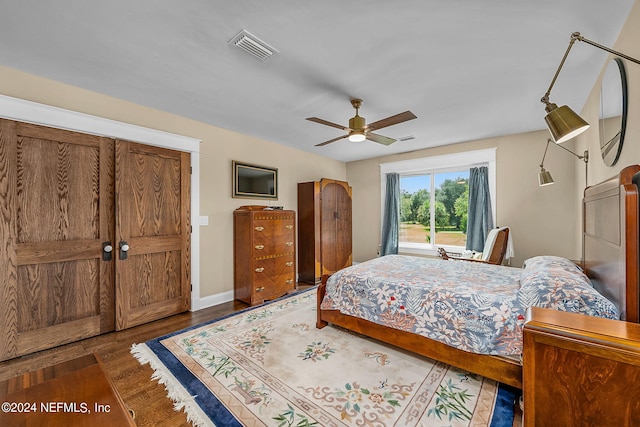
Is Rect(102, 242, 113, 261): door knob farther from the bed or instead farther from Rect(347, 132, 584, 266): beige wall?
Rect(347, 132, 584, 266): beige wall

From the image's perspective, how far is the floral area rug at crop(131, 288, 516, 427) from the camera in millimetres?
1589

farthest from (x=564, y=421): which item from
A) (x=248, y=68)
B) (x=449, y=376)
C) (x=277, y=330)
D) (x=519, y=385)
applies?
(x=248, y=68)

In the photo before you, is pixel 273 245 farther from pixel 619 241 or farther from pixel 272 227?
pixel 619 241

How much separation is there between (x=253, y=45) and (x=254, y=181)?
8.15ft

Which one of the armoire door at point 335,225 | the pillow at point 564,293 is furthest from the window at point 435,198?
the pillow at point 564,293

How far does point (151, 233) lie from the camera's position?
122 inches

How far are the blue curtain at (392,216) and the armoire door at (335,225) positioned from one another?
0.75m

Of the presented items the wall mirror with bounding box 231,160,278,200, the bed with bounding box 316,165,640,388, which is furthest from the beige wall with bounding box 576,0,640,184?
the wall mirror with bounding box 231,160,278,200

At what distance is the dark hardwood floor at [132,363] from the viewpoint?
5.36 ft

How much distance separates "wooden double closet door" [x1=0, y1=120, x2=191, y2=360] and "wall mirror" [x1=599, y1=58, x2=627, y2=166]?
4.11m

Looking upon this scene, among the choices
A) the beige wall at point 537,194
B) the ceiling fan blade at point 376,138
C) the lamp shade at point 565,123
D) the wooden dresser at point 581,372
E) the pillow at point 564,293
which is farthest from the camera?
the beige wall at point 537,194

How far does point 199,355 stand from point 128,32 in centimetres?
255

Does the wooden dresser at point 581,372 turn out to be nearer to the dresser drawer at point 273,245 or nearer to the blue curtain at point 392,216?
the dresser drawer at point 273,245

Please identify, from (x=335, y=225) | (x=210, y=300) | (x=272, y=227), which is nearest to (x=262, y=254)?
(x=272, y=227)
